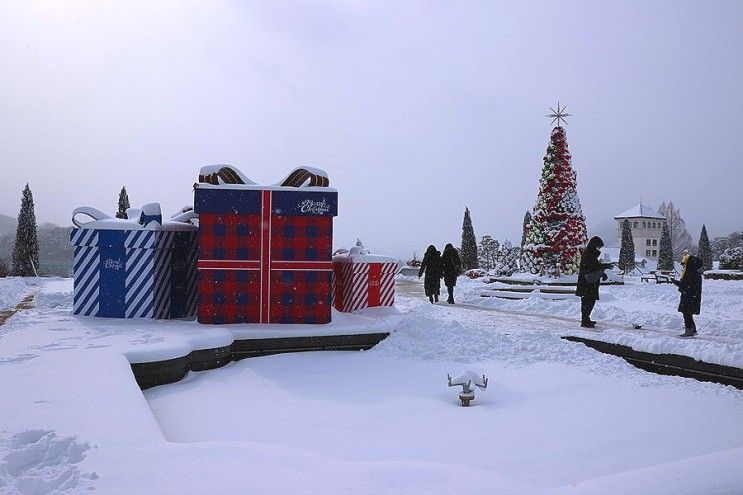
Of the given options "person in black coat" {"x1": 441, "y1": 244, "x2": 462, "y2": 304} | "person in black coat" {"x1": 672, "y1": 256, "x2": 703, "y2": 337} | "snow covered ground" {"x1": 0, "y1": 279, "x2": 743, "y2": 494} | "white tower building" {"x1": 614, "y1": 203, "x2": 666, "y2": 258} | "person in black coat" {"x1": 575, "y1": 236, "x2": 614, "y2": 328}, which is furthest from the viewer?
"white tower building" {"x1": 614, "y1": 203, "x2": 666, "y2": 258}

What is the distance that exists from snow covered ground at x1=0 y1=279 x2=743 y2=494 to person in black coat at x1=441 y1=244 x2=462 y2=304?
657cm

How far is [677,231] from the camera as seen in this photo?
339 feet

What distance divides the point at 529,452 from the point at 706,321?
844 cm

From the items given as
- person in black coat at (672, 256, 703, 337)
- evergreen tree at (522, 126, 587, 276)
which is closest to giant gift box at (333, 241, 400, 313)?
person in black coat at (672, 256, 703, 337)

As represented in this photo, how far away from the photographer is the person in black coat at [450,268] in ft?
51.2

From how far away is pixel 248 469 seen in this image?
9.49 ft

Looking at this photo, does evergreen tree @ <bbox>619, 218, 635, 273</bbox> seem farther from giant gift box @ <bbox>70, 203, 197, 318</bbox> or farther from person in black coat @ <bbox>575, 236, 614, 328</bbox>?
giant gift box @ <bbox>70, 203, 197, 318</bbox>

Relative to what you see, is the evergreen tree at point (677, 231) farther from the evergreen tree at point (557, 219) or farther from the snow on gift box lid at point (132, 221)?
the snow on gift box lid at point (132, 221)

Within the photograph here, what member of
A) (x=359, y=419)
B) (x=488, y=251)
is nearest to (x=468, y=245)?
(x=488, y=251)

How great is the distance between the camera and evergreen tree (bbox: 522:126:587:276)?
20.8 m

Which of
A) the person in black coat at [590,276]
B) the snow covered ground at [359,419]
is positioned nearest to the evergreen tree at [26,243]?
the snow covered ground at [359,419]

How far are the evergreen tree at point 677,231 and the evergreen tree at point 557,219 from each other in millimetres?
91860

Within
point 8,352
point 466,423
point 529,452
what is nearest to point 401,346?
point 466,423

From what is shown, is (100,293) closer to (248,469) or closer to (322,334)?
(322,334)
